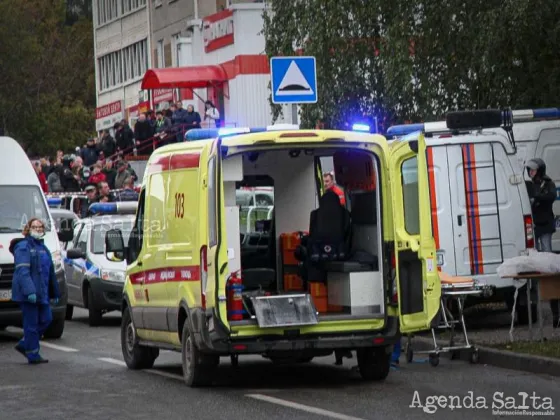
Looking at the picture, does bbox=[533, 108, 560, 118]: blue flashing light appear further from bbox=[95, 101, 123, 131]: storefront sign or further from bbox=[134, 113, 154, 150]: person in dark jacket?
bbox=[95, 101, 123, 131]: storefront sign

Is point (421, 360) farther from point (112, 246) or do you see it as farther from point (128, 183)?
point (128, 183)

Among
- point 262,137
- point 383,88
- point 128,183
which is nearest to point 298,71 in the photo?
point 262,137

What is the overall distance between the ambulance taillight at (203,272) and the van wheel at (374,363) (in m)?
1.72

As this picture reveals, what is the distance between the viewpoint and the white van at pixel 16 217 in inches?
927

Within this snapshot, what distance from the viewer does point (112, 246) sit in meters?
18.1

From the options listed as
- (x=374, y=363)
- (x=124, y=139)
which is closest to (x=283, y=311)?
(x=374, y=363)

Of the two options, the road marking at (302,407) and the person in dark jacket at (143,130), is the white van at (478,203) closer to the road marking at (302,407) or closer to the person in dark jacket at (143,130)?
the road marking at (302,407)

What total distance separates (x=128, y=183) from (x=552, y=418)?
25.0 meters

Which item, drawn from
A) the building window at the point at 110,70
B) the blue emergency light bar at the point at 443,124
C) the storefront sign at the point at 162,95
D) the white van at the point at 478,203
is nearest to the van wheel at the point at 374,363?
the white van at the point at 478,203

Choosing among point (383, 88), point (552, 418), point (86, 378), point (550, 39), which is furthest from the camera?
point (383, 88)

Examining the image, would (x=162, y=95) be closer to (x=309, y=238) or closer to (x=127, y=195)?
(x=127, y=195)

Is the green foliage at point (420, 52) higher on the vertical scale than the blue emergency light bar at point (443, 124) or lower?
higher

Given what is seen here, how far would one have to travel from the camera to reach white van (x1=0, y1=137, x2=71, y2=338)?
23547 mm

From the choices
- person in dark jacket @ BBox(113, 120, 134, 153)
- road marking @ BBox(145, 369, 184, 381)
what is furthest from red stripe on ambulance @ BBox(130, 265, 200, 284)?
person in dark jacket @ BBox(113, 120, 134, 153)
